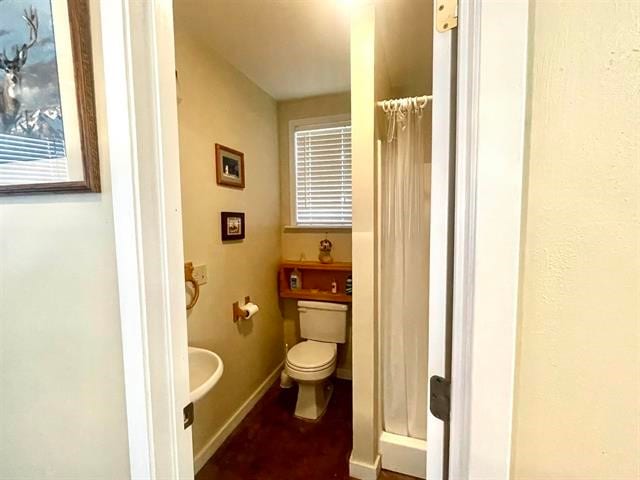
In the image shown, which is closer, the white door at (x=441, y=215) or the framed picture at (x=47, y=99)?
the white door at (x=441, y=215)

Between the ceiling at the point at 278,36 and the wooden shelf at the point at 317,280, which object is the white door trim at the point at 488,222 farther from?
the wooden shelf at the point at 317,280

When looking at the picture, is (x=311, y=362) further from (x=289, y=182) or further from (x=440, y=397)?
(x=440, y=397)

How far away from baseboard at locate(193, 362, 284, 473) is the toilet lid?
0.45m

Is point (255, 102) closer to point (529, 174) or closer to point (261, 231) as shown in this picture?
point (261, 231)

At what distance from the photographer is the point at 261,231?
2492 millimetres

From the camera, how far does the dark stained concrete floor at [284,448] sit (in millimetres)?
1724

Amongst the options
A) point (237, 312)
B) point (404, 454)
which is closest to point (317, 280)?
point (237, 312)

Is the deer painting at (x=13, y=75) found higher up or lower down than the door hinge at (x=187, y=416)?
higher up

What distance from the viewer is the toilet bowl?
2.09 metres

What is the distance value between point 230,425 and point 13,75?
2105 mm

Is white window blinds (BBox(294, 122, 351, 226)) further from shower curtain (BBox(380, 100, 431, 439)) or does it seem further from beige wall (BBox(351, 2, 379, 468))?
beige wall (BBox(351, 2, 379, 468))

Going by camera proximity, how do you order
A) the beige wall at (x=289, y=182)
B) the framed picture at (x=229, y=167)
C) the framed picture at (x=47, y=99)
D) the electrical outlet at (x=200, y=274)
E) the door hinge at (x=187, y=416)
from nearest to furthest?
the framed picture at (x=47, y=99) < the door hinge at (x=187, y=416) < the electrical outlet at (x=200, y=274) < the framed picture at (x=229, y=167) < the beige wall at (x=289, y=182)

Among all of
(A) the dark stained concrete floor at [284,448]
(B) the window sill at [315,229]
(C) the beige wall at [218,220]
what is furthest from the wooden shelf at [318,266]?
(A) the dark stained concrete floor at [284,448]

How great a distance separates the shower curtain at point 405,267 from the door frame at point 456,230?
1128mm
